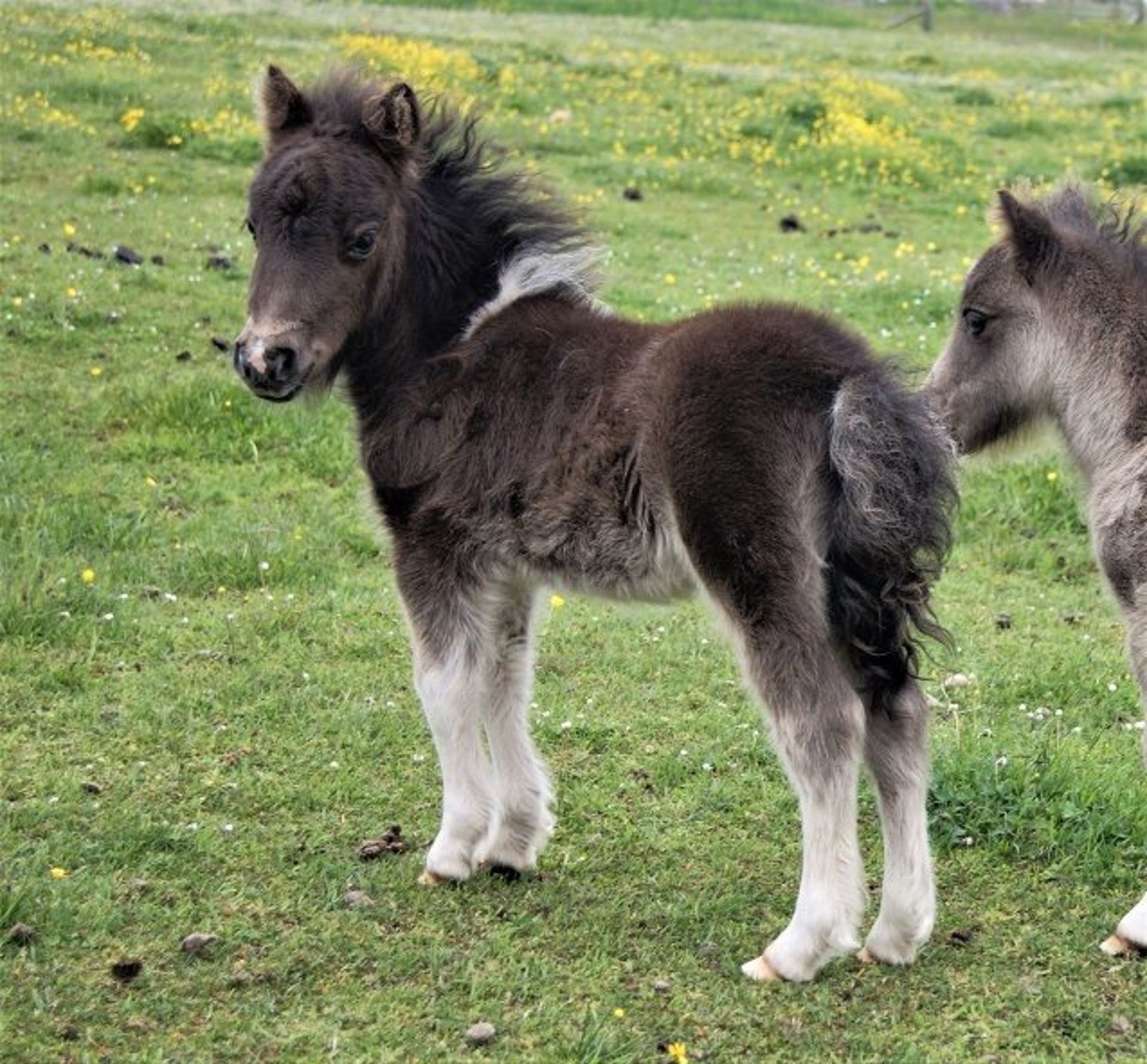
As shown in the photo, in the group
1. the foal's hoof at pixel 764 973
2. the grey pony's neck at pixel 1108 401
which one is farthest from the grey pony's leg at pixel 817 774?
the grey pony's neck at pixel 1108 401

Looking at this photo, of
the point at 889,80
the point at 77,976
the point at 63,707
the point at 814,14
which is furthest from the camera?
the point at 814,14

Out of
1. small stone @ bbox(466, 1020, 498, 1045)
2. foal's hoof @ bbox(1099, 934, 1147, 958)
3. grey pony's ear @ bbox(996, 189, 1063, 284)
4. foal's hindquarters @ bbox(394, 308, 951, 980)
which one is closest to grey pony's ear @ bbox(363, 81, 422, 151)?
foal's hindquarters @ bbox(394, 308, 951, 980)

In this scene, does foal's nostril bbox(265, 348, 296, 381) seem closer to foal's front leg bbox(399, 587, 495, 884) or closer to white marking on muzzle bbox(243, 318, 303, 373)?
white marking on muzzle bbox(243, 318, 303, 373)

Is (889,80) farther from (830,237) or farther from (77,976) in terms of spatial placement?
(77,976)

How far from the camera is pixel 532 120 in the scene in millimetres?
19734

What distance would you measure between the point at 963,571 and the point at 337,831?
411cm

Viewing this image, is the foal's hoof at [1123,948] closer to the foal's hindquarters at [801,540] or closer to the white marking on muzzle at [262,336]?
the foal's hindquarters at [801,540]

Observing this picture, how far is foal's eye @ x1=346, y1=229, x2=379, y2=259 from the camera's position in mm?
5086

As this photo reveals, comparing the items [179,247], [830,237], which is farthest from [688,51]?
[179,247]

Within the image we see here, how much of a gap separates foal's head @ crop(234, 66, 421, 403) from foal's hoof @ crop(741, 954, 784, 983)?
7.31ft

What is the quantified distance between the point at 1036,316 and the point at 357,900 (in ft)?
9.76

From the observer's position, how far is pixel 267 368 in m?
4.87

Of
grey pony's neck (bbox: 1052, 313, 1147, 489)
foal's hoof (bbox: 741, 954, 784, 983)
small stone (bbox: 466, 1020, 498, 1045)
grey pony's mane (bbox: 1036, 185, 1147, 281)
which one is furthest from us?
grey pony's mane (bbox: 1036, 185, 1147, 281)

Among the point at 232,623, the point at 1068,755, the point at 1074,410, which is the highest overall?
the point at 1074,410
